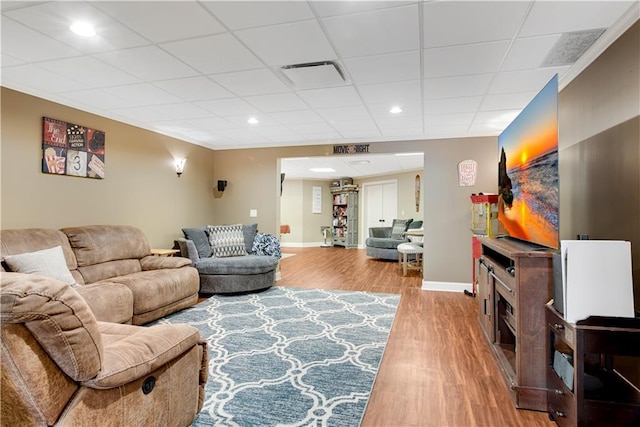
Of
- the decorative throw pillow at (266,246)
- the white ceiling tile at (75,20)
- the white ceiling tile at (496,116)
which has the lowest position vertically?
the decorative throw pillow at (266,246)

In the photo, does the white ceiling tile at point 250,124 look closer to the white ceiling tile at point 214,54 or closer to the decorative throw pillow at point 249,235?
the white ceiling tile at point 214,54

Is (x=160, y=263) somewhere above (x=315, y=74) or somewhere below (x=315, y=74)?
below

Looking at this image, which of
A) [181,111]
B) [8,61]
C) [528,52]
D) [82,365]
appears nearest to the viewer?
[82,365]

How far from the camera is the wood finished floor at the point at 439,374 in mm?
1922

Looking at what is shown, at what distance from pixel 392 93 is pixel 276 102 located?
47.7 inches

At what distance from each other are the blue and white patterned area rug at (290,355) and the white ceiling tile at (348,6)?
7.55ft

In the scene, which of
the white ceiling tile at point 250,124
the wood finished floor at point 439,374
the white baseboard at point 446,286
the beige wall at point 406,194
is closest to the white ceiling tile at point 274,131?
the white ceiling tile at point 250,124

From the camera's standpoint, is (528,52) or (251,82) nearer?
(528,52)

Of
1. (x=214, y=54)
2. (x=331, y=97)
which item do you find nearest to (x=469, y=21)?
(x=331, y=97)

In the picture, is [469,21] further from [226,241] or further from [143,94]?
[226,241]

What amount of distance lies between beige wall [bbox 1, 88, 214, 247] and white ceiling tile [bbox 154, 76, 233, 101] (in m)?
1.33

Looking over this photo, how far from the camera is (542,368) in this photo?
2025 millimetres

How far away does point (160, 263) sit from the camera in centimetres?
402

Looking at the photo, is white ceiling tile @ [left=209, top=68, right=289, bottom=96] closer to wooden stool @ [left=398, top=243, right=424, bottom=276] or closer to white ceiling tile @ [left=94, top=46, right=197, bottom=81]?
white ceiling tile @ [left=94, top=46, right=197, bottom=81]
